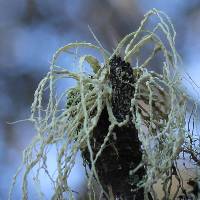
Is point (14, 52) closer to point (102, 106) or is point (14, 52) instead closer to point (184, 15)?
point (184, 15)

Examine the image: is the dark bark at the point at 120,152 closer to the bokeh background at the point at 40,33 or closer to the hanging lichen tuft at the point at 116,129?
the hanging lichen tuft at the point at 116,129

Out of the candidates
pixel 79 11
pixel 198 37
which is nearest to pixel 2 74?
pixel 79 11

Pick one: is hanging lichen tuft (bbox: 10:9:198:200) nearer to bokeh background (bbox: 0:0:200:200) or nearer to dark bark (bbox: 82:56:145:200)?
dark bark (bbox: 82:56:145:200)

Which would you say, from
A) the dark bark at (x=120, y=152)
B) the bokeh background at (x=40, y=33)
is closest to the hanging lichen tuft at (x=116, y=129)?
the dark bark at (x=120, y=152)

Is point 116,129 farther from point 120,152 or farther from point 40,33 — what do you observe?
point 40,33

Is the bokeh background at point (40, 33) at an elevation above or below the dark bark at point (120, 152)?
above

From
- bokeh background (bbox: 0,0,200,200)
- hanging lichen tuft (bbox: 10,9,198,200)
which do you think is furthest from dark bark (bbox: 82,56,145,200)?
bokeh background (bbox: 0,0,200,200)
